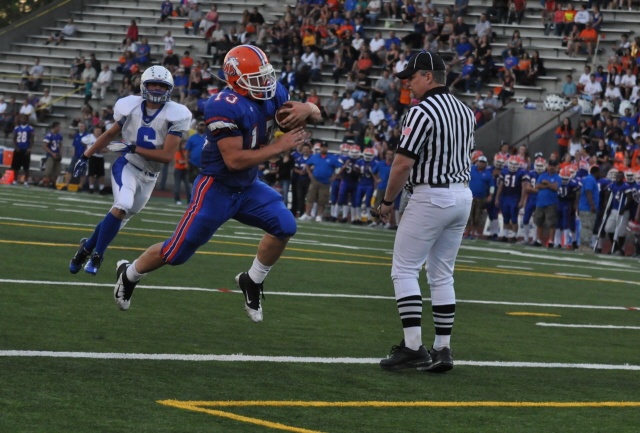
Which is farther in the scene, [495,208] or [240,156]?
[495,208]

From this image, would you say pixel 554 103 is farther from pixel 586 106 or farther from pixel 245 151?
pixel 245 151

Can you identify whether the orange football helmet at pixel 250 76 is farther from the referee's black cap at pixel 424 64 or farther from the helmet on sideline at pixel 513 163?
the helmet on sideline at pixel 513 163

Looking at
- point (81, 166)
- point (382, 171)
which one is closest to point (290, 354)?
point (81, 166)

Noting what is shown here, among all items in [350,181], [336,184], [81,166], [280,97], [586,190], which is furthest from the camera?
[336,184]

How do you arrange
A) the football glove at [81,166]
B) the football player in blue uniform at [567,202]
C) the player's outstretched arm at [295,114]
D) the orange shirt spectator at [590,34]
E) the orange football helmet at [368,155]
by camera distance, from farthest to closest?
the orange shirt spectator at [590,34] → the orange football helmet at [368,155] → the football player in blue uniform at [567,202] → the football glove at [81,166] → the player's outstretched arm at [295,114]

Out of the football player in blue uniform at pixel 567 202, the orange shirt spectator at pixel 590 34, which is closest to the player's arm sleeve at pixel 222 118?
the football player in blue uniform at pixel 567 202

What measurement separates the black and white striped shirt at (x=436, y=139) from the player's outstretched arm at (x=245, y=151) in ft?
2.16

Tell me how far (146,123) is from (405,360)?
439cm

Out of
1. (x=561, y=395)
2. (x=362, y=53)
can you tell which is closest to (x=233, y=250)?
(x=561, y=395)

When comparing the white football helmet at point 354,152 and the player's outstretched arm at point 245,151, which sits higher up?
the player's outstretched arm at point 245,151

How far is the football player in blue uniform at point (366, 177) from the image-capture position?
26.1m

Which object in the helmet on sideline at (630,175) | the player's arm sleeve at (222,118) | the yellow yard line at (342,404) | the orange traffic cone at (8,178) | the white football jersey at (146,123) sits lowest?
the orange traffic cone at (8,178)

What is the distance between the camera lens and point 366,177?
86.5 feet

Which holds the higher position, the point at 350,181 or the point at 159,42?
the point at 159,42
